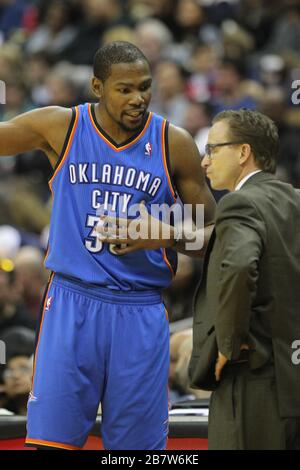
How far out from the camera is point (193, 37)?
35.4 ft

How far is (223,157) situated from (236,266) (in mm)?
589

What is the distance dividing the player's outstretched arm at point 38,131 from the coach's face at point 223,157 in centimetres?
57

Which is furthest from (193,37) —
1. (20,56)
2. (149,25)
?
(20,56)

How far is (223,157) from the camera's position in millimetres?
4062

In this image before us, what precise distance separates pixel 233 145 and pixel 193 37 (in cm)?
697

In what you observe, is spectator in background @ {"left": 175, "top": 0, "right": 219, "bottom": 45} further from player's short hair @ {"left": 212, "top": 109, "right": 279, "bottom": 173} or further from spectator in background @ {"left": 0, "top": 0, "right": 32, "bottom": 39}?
player's short hair @ {"left": 212, "top": 109, "right": 279, "bottom": 173}

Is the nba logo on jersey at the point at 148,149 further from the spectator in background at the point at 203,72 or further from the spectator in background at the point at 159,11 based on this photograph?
the spectator in background at the point at 159,11

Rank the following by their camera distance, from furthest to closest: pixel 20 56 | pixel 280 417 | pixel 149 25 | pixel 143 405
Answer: pixel 20 56, pixel 149 25, pixel 143 405, pixel 280 417

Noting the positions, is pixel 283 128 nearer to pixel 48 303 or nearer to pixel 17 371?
pixel 17 371

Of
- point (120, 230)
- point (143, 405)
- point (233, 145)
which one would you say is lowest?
point (143, 405)

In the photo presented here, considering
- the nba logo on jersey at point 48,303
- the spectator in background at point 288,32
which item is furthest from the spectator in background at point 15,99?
the nba logo on jersey at point 48,303

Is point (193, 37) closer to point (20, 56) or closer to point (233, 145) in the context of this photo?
point (20, 56)

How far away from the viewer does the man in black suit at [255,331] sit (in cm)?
373

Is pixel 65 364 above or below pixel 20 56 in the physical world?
below
